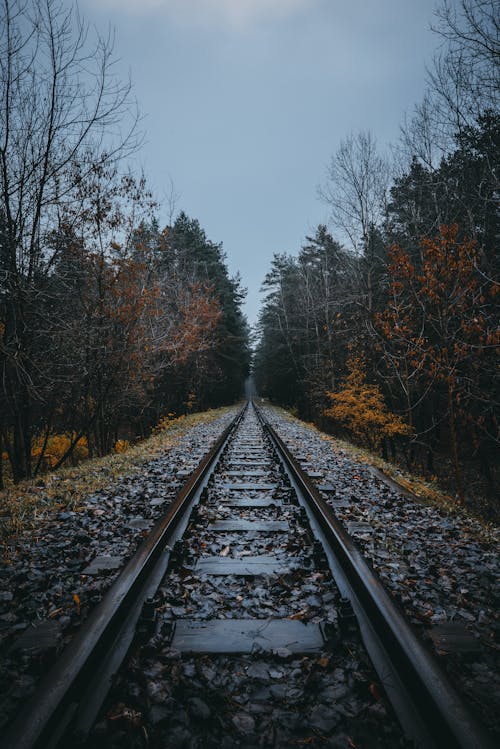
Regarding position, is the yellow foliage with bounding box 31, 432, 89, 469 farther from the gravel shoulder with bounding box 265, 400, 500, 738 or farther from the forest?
the gravel shoulder with bounding box 265, 400, 500, 738

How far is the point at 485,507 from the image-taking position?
11.1m

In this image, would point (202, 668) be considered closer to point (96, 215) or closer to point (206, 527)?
point (206, 527)

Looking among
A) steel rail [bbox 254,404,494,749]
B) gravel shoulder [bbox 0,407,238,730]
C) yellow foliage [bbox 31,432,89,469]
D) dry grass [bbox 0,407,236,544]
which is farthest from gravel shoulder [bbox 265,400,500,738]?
yellow foliage [bbox 31,432,89,469]

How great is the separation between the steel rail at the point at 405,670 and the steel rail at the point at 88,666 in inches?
58.2

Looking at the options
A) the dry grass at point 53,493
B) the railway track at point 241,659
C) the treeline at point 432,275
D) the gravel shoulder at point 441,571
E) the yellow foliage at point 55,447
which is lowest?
the yellow foliage at point 55,447

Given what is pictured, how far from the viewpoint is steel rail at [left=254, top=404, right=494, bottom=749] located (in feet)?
5.16

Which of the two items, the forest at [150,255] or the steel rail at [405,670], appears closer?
the steel rail at [405,670]

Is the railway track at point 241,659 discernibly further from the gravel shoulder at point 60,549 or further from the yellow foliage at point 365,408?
the yellow foliage at point 365,408

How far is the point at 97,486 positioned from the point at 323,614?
4512mm

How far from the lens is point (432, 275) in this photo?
7.58 m

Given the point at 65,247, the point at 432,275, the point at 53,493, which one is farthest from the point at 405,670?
the point at 65,247

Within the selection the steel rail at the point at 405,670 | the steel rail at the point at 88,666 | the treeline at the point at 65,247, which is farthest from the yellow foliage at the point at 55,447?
the steel rail at the point at 405,670

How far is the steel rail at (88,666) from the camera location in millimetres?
1537

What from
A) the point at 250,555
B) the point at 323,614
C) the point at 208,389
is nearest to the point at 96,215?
the point at 250,555
